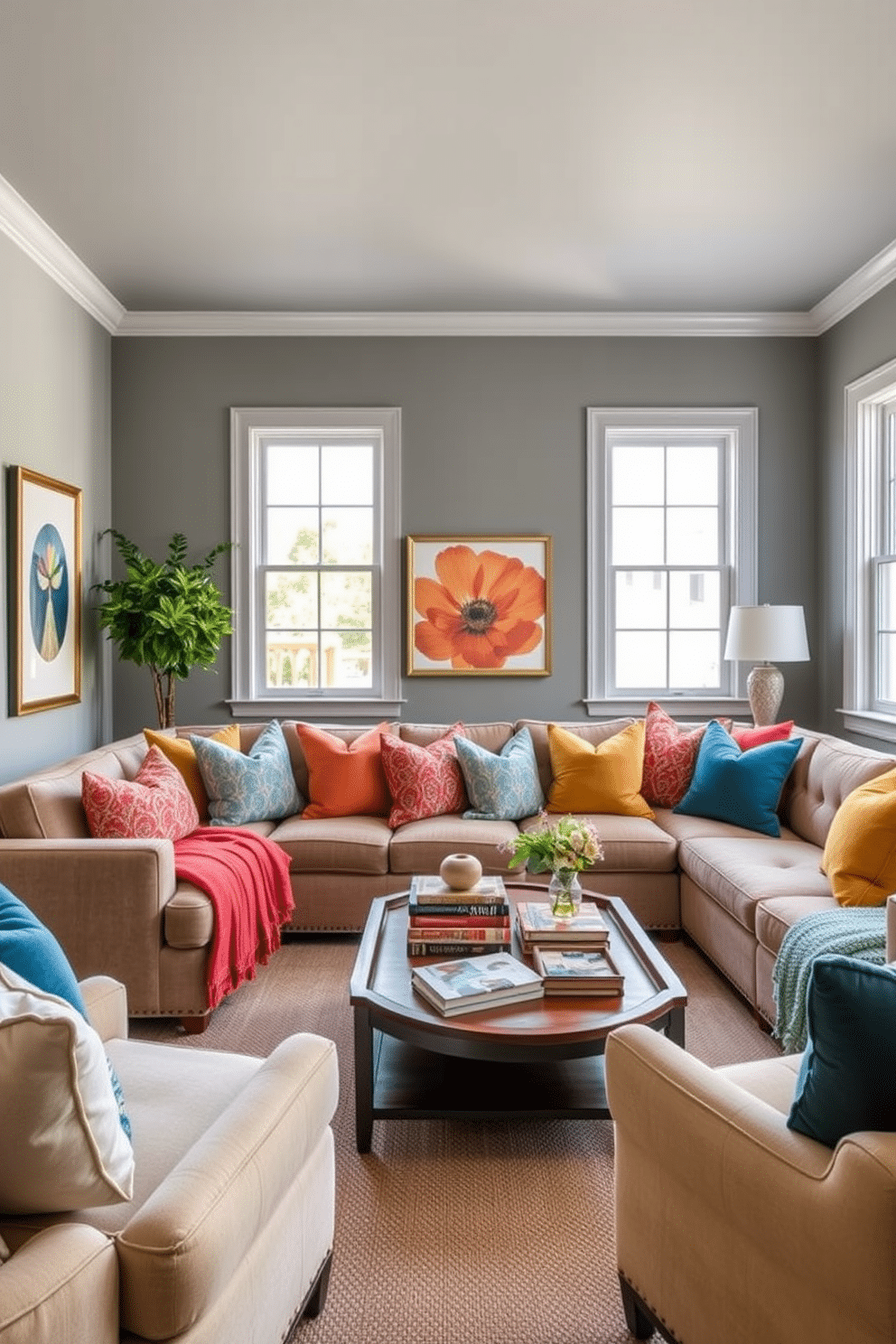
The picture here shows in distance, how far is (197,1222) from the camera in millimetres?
1249

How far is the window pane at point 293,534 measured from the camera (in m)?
5.18

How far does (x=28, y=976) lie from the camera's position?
57.6 inches

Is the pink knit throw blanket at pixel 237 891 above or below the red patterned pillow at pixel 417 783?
below

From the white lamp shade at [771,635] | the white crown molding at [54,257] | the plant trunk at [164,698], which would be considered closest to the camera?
the white crown molding at [54,257]

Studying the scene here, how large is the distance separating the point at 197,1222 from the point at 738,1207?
767 mm

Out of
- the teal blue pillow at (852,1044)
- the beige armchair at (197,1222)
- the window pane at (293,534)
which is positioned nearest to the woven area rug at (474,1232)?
the beige armchair at (197,1222)

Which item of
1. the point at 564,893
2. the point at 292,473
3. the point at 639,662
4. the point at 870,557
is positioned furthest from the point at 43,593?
the point at 870,557

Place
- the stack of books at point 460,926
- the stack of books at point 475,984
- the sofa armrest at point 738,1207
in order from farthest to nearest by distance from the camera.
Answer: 1. the stack of books at point 460,926
2. the stack of books at point 475,984
3. the sofa armrest at point 738,1207

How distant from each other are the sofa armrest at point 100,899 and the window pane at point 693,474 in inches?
137

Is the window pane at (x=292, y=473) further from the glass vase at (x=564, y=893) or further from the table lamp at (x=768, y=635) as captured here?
the glass vase at (x=564, y=893)

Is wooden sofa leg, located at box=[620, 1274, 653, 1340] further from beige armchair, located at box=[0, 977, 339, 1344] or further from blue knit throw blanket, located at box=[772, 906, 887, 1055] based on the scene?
blue knit throw blanket, located at box=[772, 906, 887, 1055]

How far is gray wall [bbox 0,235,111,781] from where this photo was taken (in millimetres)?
3840

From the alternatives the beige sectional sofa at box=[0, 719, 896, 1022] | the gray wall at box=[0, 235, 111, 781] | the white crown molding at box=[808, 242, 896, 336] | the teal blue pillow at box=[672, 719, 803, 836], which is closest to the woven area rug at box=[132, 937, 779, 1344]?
the beige sectional sofa at box=[0, 719, 896, 1022]

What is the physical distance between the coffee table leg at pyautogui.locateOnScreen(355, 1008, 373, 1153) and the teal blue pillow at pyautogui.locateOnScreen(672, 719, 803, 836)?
7.17 feet
